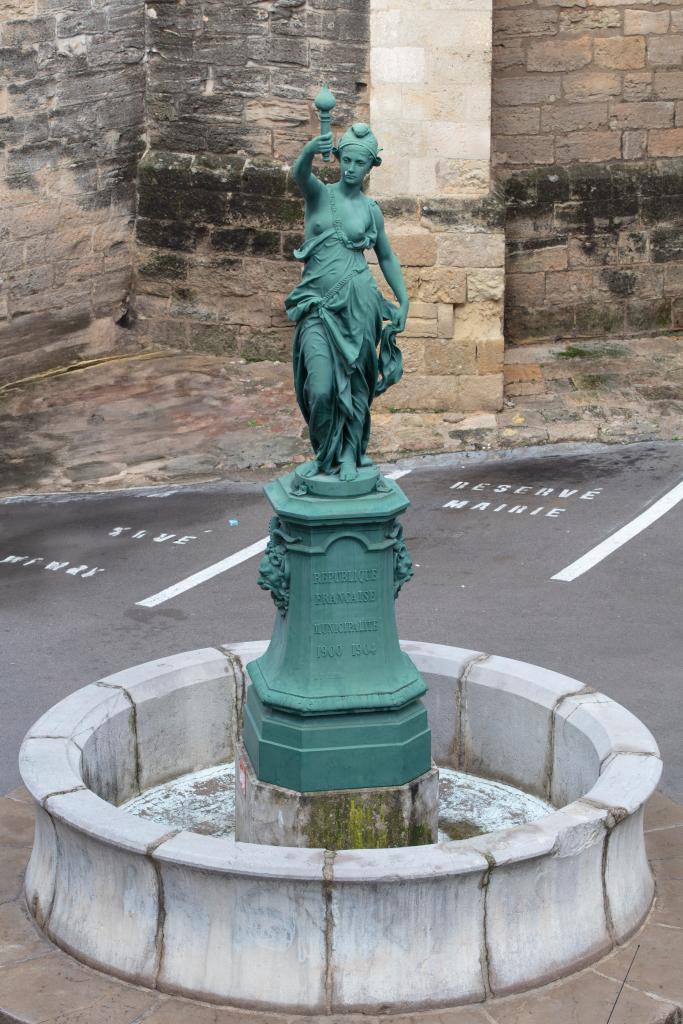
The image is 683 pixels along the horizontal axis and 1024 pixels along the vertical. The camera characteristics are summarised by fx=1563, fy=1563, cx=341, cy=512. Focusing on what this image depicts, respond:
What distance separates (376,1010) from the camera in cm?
528

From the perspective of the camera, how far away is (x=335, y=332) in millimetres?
5906

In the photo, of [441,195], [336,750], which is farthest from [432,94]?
[336,750]

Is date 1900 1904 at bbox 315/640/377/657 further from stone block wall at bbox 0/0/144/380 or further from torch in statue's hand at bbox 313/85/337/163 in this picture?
stone block wall at bbox 0/0/144/380

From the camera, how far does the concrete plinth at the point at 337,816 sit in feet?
19.9

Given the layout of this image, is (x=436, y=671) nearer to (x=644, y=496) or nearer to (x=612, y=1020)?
(x=612, y=1020)

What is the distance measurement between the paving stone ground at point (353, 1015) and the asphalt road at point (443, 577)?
1517 mm

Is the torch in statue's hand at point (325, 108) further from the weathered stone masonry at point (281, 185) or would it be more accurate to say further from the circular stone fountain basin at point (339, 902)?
the weathered stone masonry at point (281, 185)

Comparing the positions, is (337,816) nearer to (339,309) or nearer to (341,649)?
(341,649)

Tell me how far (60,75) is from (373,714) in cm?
952

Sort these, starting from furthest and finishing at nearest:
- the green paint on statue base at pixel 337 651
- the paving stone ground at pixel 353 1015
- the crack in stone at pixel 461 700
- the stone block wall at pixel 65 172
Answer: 1. the stone block wall at pixel 65 172
2. the crack in stone at pixel 461 700
3. the green paint on statue base at pixel 337 651
4. the paving stone ground at pixel 353 1015

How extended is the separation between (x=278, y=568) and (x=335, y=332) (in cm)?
95

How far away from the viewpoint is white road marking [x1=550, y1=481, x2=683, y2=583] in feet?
33.1

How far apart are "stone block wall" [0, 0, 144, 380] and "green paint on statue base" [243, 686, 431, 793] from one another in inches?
340

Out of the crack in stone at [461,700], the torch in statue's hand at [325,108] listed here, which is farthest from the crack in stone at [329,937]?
the torch in statue's hand at [325,108]
